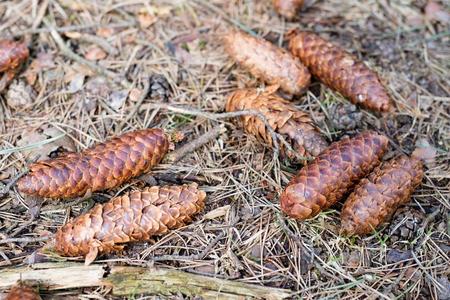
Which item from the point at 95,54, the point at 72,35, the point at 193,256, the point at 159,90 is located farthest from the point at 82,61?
the point at 193,256

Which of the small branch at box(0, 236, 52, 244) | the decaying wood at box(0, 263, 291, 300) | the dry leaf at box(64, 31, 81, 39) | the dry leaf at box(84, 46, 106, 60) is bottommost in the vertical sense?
the decaying wood at box(0, 263, 291, 300)

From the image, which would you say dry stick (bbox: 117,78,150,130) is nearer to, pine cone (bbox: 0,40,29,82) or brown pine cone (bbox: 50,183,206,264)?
brown pine cone (bbox: 50,183,206,264)

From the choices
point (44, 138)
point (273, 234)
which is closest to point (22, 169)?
point (44, 138)

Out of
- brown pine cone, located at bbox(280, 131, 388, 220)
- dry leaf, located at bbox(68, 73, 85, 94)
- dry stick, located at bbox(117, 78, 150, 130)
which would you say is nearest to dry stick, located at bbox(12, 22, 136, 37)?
dry leaf, located at bbox(68, 73, 85, 94)

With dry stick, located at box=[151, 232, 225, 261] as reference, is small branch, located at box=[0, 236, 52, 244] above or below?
above

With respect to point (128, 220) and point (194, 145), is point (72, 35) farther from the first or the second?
point (128, 220)

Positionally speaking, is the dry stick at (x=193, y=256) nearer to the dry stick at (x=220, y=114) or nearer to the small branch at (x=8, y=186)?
the dry stick at (x=220, y=114)
